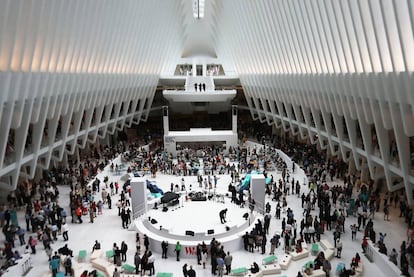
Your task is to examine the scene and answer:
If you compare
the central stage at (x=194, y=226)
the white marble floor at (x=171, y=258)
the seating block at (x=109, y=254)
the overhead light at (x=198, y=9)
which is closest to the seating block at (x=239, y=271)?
the white marble floor at (x=171, y=258)

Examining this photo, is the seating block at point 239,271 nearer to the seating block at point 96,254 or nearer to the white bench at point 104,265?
the white bench at point 104,265

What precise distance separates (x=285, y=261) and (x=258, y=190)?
15.7 ft

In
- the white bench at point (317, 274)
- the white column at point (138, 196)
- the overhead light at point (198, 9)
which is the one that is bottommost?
the white bench at point (317, 274)

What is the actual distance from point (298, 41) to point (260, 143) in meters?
14.7

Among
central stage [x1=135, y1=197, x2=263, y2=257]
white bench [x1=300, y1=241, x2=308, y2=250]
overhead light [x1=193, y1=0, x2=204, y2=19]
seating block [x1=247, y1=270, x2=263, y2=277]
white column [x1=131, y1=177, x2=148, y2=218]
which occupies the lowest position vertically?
seating block [x1=247, y1=270, x2=263, y2=277]

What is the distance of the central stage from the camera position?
582 inches

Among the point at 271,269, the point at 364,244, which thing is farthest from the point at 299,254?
the point at 364,244

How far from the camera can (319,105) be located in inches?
871

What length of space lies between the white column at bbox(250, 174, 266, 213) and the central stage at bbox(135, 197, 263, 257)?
0.68m

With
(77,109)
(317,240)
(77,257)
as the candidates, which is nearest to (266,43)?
(77,109)

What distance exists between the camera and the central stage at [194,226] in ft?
48.5

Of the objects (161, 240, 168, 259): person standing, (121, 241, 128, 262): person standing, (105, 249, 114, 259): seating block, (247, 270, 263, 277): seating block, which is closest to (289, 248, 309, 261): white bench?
(247, 270, 263, 277): seating block

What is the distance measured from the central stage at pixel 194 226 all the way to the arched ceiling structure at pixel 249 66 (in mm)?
6238

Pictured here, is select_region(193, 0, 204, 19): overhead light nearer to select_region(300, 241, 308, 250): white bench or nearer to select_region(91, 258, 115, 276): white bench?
select_region(300, 241, 308, 250): white bench
